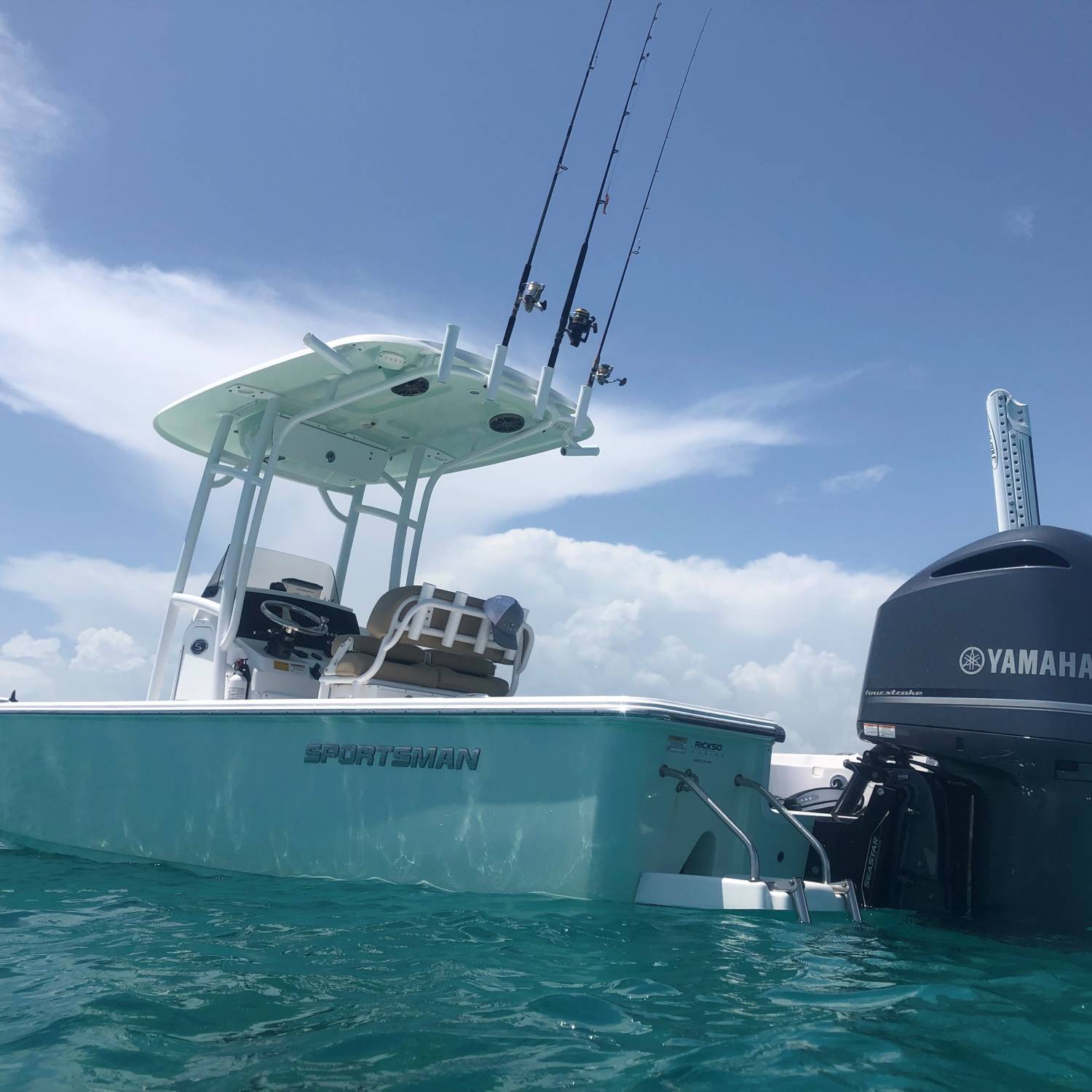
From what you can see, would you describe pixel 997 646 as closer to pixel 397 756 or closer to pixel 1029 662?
pixel 1029 662

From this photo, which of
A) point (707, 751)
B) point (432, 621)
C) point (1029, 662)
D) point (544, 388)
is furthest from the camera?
point (544, 388)

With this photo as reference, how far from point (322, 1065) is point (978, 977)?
2.04 meters

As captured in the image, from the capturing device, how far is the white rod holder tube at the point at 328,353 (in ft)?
18.9

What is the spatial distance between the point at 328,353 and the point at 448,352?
0.70 m

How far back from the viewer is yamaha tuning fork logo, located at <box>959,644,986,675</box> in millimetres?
3729

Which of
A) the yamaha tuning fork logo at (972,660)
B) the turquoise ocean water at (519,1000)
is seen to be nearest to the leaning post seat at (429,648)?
the turquoise ocean water at (519,1000)

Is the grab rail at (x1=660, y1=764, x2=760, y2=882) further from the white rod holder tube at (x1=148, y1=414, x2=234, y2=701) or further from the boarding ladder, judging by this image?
the white rod holder tube at (x1=148, y1=414, x2=234, y2=701)

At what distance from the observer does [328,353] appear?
5836mm

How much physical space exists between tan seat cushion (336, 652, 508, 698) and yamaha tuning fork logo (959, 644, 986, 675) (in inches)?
104

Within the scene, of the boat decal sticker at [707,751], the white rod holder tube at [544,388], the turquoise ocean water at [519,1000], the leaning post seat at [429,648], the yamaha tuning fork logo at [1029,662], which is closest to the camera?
the turquoise ocean water at [519,1000]

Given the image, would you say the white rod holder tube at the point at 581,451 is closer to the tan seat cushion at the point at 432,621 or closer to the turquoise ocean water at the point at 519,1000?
the tan seat cushion at the point at 432,621

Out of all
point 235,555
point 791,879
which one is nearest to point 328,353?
point 235,555

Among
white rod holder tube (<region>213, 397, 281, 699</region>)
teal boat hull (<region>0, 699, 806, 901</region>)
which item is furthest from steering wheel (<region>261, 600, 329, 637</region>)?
teal boat hull (<region>0, 699, 806, 901</region>)

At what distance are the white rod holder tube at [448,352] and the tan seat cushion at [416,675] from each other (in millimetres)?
1659
